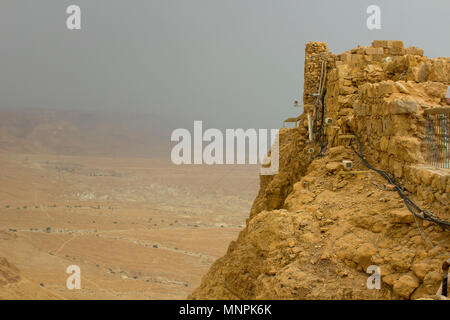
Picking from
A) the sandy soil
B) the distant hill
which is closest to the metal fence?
the sandy soil

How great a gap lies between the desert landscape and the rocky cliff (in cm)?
1326

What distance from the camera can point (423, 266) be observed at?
3.64m

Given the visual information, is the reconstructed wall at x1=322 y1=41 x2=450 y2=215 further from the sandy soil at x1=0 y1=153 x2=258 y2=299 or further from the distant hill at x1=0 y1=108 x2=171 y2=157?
the distant hill at x1=0 y1=108 x2=171 y2=157

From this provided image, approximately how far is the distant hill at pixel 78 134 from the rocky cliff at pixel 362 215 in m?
68.0

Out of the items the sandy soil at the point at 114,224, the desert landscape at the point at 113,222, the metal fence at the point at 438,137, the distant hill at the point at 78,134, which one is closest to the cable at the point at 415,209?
the metal fence at the point at 438,137

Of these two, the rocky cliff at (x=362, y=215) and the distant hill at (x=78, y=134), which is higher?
the rocky cliff at (x=362, y=215)

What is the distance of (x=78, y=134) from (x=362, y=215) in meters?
81.2

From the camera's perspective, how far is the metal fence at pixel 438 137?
15.0ft

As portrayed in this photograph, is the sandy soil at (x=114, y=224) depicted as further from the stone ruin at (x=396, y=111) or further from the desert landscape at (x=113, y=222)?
the stone ruin at (x=396, y=111)

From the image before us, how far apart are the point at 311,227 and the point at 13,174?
50.7 metres

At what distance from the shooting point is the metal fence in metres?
4.57

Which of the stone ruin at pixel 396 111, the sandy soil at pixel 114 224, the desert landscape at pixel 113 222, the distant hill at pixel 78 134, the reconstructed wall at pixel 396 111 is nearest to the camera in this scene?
the reconstructed wall at pixel 396 111
